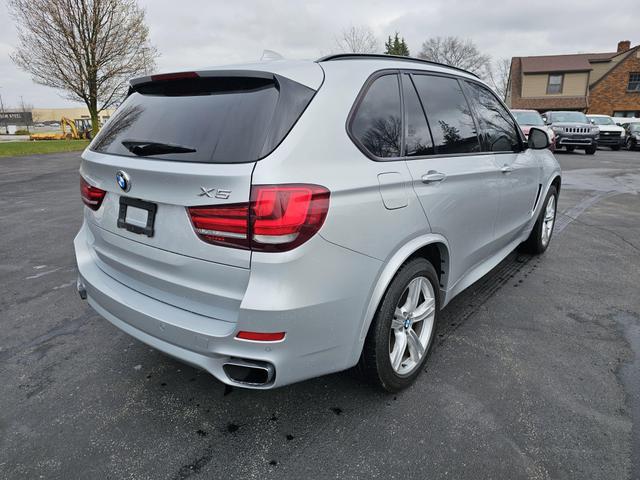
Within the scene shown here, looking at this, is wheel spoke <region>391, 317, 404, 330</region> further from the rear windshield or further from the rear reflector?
the rear windshield

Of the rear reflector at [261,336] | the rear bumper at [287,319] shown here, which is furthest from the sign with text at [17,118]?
the rear reflector at [261,336]

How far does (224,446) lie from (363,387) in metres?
0.86

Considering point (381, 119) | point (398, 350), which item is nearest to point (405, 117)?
point (381, 119)

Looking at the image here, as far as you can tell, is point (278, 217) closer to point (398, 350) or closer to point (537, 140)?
point (398, 350)

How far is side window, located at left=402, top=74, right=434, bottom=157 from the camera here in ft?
8.10

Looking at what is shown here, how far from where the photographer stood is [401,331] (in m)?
2.49

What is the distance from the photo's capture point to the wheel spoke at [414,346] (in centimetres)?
258

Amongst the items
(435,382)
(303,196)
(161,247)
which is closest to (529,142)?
(435,382)

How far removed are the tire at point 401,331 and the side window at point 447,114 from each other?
82 centimetres

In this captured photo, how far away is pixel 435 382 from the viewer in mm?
2643

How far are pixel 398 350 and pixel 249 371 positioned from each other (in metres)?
0.94

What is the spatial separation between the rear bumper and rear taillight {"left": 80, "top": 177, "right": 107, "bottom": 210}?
24.2 inches

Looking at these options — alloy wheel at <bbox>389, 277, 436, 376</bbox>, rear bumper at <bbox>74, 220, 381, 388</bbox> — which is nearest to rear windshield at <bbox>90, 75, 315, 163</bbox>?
rear bumper at <bbox>74, 220, 381, 388</bbox>

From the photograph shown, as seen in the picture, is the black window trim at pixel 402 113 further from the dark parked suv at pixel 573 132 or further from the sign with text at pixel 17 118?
the sign with text at pixel 17 118
